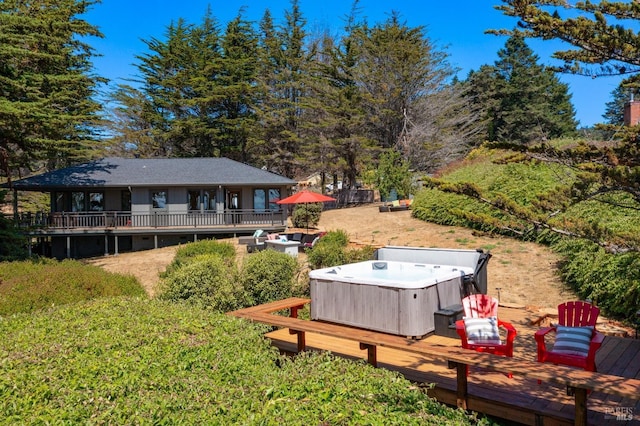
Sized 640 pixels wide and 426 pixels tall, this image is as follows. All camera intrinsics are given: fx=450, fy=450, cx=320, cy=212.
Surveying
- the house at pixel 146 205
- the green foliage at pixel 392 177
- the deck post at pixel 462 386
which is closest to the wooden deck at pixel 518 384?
the deck post at pixel 462 386

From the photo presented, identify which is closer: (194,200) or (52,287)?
(52,287)

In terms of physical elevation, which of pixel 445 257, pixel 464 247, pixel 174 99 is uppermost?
pixel 174 99

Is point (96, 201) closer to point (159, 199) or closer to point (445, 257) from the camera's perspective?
point (159, 199)

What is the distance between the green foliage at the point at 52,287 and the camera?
302 inches

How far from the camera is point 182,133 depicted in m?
38.5

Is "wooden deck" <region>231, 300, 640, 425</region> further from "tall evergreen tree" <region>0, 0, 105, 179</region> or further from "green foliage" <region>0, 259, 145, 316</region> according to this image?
"tall evergreen tree" <region>0, 0, 105, 179</region>

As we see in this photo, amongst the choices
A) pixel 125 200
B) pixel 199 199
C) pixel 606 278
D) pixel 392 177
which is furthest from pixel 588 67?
pixel 125 200

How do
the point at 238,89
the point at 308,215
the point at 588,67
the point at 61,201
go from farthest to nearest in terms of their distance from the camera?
the point at 238,89 → the point at 61,201 → the point at 308,215 → the point at 588,67

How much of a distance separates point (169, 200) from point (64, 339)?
2117 cm

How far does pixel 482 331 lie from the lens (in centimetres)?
605

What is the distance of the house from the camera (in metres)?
23.9

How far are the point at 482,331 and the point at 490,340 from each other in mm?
149

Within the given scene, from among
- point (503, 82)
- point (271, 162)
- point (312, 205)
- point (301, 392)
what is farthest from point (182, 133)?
point (301, 392)

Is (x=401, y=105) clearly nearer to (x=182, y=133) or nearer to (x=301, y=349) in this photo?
(x=182, y=133)
